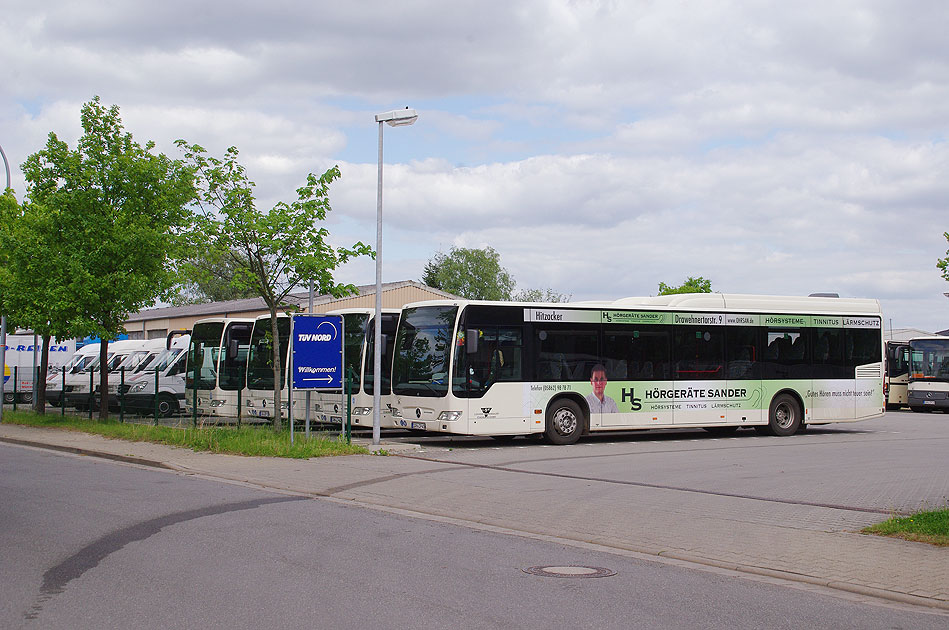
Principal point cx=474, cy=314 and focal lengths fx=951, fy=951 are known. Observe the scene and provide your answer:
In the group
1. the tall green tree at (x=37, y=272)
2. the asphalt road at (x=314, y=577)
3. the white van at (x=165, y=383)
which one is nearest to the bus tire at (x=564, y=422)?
the asphalt road at (x=314, y=577)

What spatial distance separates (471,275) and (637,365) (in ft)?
257

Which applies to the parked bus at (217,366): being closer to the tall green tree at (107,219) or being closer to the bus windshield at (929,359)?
the tall green tree at (107,219)

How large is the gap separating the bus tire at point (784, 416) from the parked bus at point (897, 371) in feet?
61.1

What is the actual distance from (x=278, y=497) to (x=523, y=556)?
4.89m

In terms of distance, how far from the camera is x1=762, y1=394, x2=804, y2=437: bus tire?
23.3 metres

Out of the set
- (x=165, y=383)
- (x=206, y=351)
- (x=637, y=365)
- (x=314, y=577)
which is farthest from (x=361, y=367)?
(x=314, y=577)

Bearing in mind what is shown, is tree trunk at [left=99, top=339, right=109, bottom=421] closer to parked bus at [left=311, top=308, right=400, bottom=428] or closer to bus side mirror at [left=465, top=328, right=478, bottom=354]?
parked bus at [left=311, top=308, right=400, bottom=428]

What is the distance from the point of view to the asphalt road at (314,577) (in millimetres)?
6477

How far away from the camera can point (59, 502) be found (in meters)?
11.6

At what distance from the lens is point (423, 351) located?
1998 cm

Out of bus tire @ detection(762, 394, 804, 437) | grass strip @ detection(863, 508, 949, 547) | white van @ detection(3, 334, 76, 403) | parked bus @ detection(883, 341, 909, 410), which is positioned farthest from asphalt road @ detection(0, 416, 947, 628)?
parked bus @ detection(883, 341, 909, 410)

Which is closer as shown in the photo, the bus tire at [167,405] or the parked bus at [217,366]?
the parked bus at [217,366]

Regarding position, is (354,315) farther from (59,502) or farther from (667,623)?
(667,623)

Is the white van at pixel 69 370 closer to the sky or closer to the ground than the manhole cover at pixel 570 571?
closer to the sky
